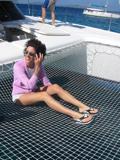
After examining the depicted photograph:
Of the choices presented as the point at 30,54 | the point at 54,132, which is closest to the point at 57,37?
the point at 30,54

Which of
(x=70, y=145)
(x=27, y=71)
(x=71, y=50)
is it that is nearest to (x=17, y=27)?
(x=71, y=50)

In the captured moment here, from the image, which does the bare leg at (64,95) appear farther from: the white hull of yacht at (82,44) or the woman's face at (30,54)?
the white hull of yacht at (82,44)

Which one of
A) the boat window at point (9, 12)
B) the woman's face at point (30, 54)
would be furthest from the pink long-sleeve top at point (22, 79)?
the boat window at point (9, 12)

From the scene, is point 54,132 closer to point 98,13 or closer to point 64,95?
point 64,95

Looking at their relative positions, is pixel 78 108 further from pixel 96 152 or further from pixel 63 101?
pixel 96 152

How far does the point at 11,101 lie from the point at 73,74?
1331 millimetres

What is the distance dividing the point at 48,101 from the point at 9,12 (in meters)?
3.52

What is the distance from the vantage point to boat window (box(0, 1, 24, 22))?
6.55m

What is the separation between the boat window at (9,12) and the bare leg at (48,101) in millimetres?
3133

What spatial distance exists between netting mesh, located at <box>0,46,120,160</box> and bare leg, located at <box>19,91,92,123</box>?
0.08m

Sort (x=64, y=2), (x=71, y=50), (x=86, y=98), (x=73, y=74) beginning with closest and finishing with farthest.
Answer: (x=86, y=98), (x=73, y=74), (x=71, y=50), (x=64, y=2)

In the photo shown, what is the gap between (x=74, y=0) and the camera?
2462 cm

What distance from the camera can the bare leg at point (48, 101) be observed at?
3.51m

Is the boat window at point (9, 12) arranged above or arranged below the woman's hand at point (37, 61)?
above
